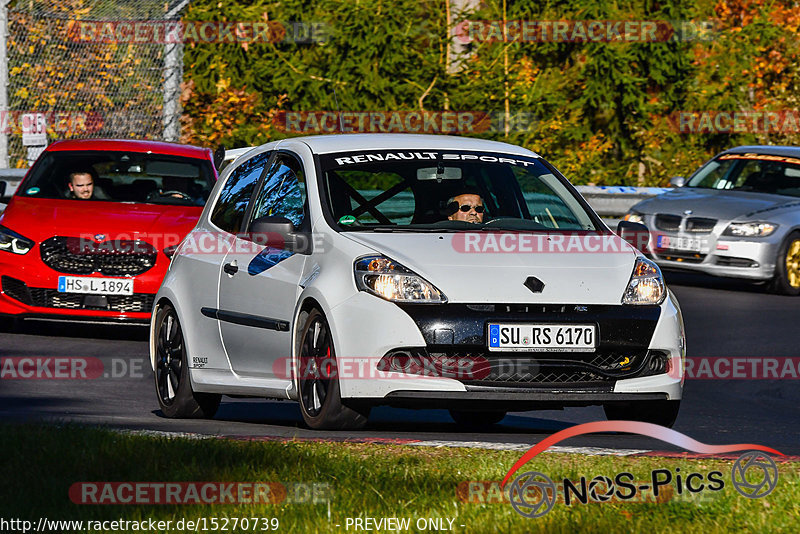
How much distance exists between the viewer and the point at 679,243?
1992cm

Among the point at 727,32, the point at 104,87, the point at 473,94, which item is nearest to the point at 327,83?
the point at 473,94

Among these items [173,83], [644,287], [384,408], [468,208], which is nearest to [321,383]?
[468,208]

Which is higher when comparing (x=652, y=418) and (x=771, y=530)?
(x=771, y=530)

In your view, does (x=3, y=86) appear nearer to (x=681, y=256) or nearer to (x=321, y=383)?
(x=681, y=256)

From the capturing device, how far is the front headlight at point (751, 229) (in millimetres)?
19703

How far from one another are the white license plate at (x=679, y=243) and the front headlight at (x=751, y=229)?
328 mm

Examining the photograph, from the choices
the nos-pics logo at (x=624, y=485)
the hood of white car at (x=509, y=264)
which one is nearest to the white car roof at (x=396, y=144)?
the hood of white car at (x=509, y=264)

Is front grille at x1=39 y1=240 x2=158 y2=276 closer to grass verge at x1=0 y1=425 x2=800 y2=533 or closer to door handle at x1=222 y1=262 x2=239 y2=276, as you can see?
door handle at x1=222 y1=262 x2=239 y2=276

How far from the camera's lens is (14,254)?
14070mm

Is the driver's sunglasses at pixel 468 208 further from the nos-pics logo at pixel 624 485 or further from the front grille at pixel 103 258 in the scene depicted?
the front grille at pixel 103 258

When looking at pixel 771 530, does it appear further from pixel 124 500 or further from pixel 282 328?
pixel 282 328

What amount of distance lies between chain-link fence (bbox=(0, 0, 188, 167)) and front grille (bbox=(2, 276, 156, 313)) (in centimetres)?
1298

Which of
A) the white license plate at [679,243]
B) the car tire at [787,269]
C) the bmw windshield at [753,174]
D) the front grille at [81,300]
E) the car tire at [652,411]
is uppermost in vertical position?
the car tire at [652,411]

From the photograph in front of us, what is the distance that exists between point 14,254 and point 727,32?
2200 centimetres
